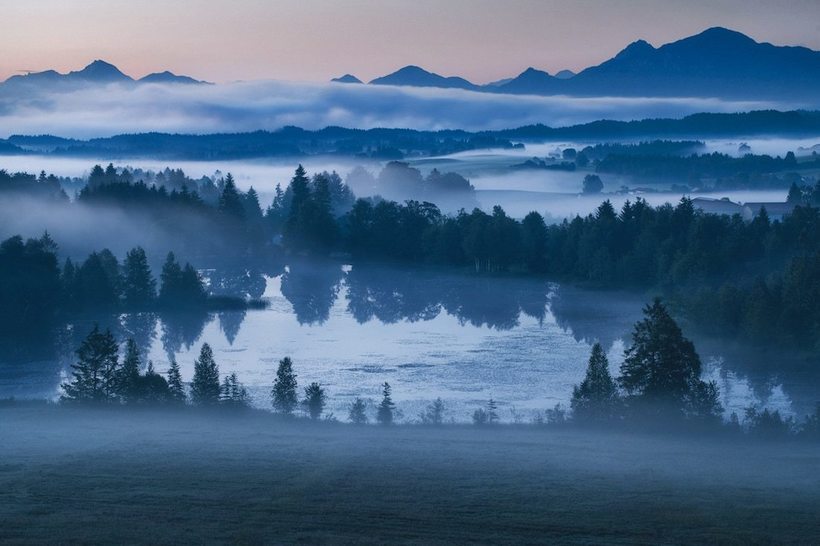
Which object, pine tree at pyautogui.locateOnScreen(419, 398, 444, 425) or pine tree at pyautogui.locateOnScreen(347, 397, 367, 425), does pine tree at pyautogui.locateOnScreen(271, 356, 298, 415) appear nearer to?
pine tree at pyautogui.locateOnScreen(347, 397, 367, 425)

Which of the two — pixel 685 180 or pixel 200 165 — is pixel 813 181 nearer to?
pixel 685 180

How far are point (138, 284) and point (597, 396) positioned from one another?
28.7 metres

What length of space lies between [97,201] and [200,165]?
68.9 meters

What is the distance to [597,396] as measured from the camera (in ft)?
76.9

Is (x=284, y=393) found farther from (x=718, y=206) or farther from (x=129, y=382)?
(x=718, y=206)

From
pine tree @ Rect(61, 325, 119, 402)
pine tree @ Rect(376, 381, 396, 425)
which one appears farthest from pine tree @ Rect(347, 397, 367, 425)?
pine tree @ Rect(61, 325, 119, 402)

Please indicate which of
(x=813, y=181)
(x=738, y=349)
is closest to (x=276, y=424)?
(x=738, y=349)

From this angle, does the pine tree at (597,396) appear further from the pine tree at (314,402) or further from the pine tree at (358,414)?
the pine tree at (314,402)

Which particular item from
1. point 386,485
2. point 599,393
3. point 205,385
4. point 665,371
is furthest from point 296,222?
point 386,485

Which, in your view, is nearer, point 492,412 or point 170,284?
point 492,412

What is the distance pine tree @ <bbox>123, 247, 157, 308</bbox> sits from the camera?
46781mm

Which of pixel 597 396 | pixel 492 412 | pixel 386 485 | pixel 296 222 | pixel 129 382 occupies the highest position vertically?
pixel 296 222

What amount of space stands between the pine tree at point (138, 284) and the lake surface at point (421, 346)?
6.68ft

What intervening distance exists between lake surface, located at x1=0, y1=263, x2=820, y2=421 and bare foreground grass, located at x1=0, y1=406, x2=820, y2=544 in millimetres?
4865
